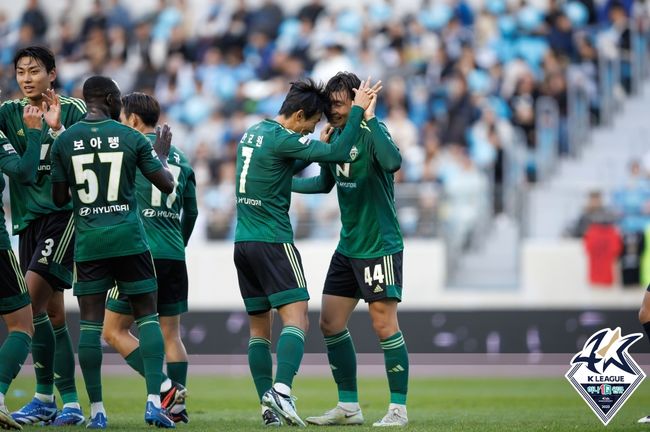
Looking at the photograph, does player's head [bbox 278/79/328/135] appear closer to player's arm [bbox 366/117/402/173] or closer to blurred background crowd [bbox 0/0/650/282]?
player's arm [bbox 366/117/402/173]

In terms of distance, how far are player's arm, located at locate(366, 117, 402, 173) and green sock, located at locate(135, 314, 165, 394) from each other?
2061mm

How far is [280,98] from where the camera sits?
893 inches

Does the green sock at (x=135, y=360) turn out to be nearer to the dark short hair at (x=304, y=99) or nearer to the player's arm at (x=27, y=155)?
the player's arm at (x=27, y=155)

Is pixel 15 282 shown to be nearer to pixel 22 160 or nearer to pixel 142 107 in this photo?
pixel 22 160

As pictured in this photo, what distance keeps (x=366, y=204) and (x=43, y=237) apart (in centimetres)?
247

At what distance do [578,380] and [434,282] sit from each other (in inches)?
427

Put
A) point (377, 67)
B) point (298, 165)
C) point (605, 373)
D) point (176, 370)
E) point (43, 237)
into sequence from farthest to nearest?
point (377, 67) → point (176, 370) → point (298, 165) → point (43, 237) → point (605, 373)

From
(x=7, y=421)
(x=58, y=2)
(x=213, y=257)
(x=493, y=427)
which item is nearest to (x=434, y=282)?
(x=213, y=257)

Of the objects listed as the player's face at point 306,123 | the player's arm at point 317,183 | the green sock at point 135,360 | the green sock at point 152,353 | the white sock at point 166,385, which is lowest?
the white sock at point 166,385

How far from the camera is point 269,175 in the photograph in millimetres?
8906

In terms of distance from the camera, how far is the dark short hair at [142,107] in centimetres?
973

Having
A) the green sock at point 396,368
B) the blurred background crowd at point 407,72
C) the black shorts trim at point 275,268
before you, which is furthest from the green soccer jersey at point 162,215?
the blurred background crowd at point 407,72

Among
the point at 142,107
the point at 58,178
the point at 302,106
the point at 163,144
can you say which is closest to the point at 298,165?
the point at 302,106

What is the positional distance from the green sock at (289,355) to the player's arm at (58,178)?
73.5 inches
